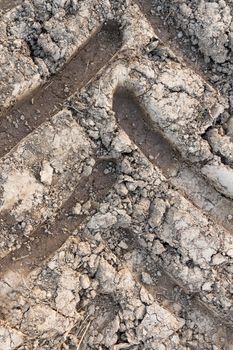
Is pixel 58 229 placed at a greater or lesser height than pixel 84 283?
greater

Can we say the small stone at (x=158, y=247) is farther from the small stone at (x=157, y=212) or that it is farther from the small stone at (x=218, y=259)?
the small stone at (x=218, y=259)

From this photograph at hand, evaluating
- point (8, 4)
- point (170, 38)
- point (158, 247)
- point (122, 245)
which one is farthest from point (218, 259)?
point (8, 4)

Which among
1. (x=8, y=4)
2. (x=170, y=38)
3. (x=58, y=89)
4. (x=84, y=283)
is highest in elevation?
(x=170, y=38)

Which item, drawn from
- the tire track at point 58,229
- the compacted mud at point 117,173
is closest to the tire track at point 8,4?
the compacted mud at point 117,173

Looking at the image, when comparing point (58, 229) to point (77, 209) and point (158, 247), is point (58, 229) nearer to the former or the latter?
point (77, 209)

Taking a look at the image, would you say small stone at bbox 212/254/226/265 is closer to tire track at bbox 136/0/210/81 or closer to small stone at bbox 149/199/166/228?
small stone at bbox 149/199/166/228

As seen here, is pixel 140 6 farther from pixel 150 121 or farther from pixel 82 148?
pixel 82 148

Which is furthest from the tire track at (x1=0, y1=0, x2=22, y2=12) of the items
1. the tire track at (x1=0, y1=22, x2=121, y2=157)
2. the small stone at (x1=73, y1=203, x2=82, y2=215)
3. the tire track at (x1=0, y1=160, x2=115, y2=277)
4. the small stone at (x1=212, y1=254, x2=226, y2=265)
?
the small stone at (x1=212, y1=254, x2=226, y2=265)

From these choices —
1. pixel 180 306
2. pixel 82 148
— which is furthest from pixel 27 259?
pixel 180 306
